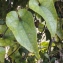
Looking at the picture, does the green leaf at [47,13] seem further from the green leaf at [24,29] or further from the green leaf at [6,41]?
the green leaf at [6,41]

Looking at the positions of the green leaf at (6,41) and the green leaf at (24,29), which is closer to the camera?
the green leaf at (24,29)

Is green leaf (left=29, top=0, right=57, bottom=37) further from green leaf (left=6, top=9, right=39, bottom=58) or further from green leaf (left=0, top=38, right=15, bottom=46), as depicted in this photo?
green leaf (left=0, top=38, right=15, bottom=46)

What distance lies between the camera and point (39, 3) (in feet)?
1.98

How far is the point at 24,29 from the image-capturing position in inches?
21.5

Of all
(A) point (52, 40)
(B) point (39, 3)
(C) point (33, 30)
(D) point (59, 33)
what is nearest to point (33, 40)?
(C) point (33, 30)

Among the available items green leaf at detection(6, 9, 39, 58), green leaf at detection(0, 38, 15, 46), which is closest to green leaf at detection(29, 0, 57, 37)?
green leaf at detection(6, 9, 39, 58)

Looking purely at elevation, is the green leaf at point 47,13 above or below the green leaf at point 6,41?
above

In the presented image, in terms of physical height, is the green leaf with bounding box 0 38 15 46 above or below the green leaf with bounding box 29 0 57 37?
below

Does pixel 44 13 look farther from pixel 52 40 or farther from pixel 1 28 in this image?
pixel 52 40

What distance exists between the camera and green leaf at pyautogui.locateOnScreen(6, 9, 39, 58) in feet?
1.70

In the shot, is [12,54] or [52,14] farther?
[12,54]

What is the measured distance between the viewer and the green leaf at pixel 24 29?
0.52m

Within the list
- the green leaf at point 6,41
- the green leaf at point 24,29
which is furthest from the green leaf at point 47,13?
the green leaf at point 6,41

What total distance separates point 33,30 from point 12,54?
342 mm
